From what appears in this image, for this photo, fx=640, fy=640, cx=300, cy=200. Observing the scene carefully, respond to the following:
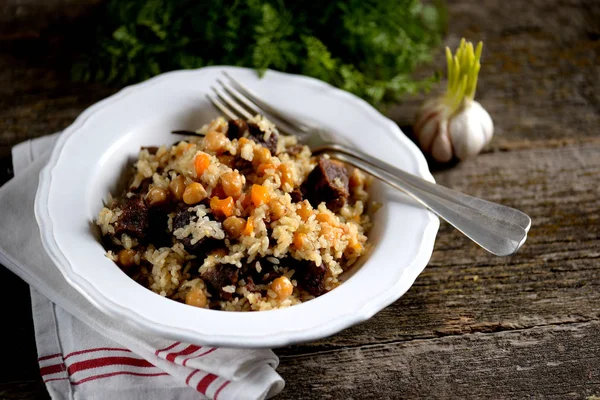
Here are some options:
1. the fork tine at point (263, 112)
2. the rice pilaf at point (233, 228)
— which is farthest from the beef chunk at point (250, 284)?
the fork tine at point (263, 112)

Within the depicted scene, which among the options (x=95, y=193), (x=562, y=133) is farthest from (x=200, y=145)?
(x=562, y=133)

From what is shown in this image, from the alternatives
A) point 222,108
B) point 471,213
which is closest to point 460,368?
point 471,213

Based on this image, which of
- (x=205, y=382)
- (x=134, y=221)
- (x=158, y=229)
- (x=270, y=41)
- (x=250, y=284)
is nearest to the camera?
(x=205, y=382)

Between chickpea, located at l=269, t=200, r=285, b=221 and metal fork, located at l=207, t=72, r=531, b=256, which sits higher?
chickpea, located at l=269, t=200, r=285, b=221

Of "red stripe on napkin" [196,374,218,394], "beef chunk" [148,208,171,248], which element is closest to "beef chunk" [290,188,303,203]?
"beef chunk" [148,208,171,248]

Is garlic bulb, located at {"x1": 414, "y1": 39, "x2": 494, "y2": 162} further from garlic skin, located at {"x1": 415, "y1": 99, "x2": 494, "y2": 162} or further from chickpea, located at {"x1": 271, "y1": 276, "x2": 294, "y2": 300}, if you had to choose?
chickpea, located at {"x1": 271, "y1": 276, "x2": 294, "y2": 300}

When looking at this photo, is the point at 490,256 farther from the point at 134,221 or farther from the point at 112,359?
the point at 112,359

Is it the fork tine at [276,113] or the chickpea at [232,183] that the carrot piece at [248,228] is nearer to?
the chickpea at [232,183]
